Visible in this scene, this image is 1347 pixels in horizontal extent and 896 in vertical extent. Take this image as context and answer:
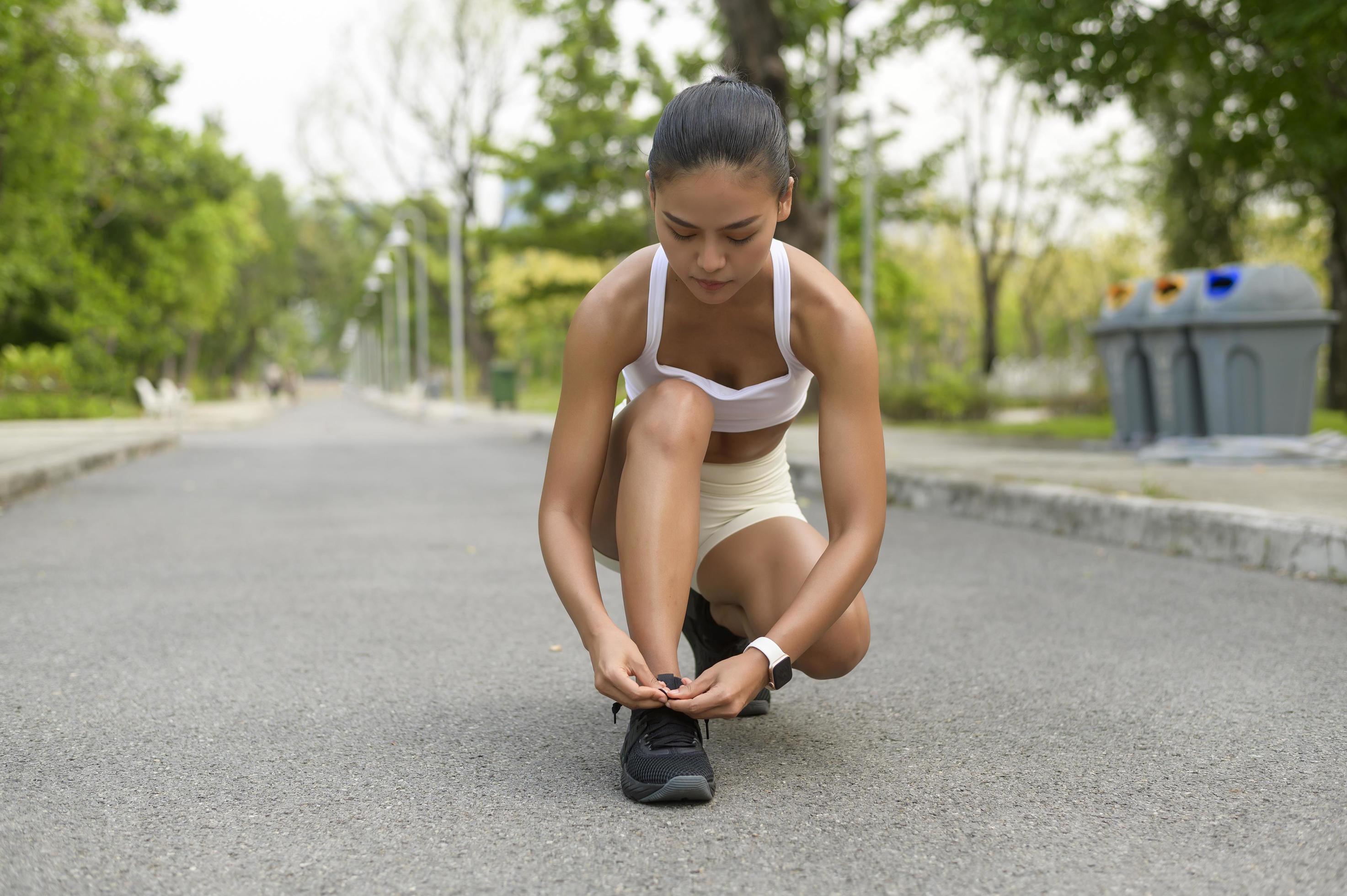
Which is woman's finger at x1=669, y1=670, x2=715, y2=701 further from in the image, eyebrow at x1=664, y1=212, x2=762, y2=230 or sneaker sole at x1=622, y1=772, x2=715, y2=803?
eyebrow at x1=664, y1=212, x2=762, y2=230

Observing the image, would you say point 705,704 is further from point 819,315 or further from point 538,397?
point 538,397

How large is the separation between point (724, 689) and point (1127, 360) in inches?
411

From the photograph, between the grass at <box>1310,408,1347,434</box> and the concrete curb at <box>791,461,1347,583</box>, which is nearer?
the concrete curb at <box>791,461,1347,583</box>

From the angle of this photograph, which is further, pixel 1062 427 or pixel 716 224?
pixel 1062 427

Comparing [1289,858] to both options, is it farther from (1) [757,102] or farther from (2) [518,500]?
(2) [518,500]

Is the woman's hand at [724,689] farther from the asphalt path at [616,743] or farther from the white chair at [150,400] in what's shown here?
the white chair at [150,400]

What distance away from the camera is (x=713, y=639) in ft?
10.9

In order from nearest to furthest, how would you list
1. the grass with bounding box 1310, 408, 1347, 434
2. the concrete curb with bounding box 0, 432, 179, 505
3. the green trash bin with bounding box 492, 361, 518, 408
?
the concrete curb with bounding box 0, 432, 179, 505
the grass with bounding box 1310, 408, 1347, 434
the green trash bin with bounding box 492, 361, 518, 408

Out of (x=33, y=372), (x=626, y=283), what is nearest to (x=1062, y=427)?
(x=626, y=283)

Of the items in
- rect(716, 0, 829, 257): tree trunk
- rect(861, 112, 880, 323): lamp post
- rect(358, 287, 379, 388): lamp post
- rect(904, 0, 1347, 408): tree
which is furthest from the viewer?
rect(358, 287, 379, 388): lamp post

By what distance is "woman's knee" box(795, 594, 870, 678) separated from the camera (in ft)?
9.45

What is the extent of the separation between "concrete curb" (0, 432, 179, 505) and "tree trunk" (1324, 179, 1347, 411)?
698 inches

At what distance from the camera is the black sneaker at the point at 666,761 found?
8.32 feet

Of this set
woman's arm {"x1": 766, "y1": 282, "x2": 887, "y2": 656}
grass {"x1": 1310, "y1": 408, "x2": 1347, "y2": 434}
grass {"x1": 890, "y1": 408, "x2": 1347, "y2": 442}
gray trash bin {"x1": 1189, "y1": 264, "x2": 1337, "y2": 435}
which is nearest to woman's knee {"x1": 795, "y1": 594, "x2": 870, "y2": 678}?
woman's arm {"x1": 766, "y1": 282, "x2": 887, "y2": 656}
